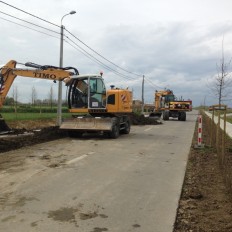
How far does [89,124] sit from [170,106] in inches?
1016

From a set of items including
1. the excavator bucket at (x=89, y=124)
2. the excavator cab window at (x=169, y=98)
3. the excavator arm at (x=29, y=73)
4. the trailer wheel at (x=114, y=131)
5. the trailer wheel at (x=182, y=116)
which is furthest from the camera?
the excavator cab window at (x=169, y=98)

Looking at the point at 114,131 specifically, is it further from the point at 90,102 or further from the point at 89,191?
the point at 89,191

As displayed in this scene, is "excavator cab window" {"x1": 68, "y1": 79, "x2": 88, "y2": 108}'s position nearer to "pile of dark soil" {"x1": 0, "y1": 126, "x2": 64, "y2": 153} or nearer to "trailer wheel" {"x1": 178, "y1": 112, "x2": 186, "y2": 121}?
"pile of dark soil" {"x1": 0, "y1": 126, "x2": 64, "y2": 153}

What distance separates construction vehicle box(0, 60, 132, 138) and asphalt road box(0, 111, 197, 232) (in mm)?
4696

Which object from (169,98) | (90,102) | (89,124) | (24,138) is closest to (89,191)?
(24,138)

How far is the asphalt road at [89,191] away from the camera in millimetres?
5883

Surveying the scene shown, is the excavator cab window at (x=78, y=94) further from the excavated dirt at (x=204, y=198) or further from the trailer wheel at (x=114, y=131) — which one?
the excavated dirt at (x=204, y=198)

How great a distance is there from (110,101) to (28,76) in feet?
14.7

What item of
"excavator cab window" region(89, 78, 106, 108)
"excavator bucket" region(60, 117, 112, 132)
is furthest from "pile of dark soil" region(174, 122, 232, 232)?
"excavator cab window" region(89, 78, 106, 108)

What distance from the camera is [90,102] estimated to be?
1909 centimetres

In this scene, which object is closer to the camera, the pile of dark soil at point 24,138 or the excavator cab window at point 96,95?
the pile of dark soil at point 24,138

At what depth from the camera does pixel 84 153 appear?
13.2 metres

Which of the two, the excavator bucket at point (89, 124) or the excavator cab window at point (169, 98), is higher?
the excavator cab window at point (169, 98)

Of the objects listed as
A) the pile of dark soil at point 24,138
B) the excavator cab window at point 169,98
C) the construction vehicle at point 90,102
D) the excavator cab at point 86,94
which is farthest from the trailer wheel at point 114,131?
the excavator cab window at point 169,98
